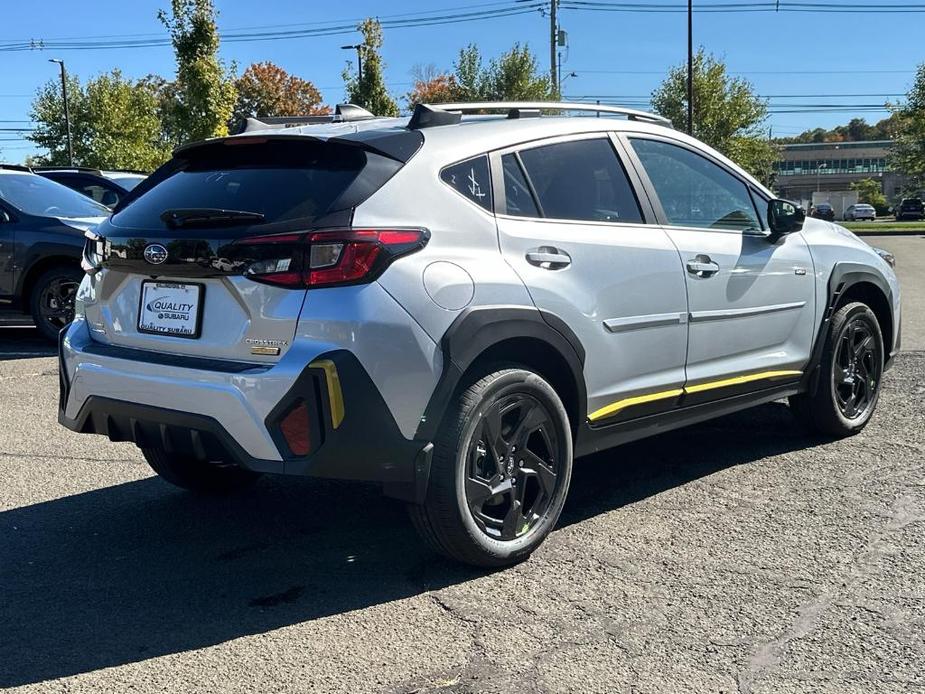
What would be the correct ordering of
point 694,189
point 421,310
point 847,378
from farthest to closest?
point 847,378, point 694,189, point 421,310

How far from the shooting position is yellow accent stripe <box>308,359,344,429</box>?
3.09m

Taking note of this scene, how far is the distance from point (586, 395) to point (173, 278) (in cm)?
170

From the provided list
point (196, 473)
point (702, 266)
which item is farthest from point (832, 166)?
point (196, 473)

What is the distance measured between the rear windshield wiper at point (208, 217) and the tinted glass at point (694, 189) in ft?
6.62

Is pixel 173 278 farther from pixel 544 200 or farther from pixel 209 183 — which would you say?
pixel 544 200

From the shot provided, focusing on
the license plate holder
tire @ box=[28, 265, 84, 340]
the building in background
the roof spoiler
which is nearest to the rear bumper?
the license plate holder

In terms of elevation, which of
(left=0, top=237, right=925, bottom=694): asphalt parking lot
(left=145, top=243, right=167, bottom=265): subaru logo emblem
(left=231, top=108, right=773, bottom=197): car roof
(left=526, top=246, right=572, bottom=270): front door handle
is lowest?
(left=0, top=237, right=925, bottom=694): asphalt parking lot

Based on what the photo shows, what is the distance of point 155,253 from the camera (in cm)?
345

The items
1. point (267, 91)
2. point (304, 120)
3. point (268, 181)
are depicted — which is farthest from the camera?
point (267, 91)

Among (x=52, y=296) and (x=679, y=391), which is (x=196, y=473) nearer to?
(x=679, y=391)

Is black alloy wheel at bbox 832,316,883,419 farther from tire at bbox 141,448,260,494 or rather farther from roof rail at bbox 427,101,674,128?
tire at bbox 141,448,260,494

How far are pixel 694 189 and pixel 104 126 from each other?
48.5 metres

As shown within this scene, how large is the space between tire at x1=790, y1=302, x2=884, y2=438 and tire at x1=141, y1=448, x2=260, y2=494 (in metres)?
3.16

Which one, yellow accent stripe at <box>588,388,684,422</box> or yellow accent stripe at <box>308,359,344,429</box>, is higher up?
yellow accent stripe at <box>308,359,344,429</box>
